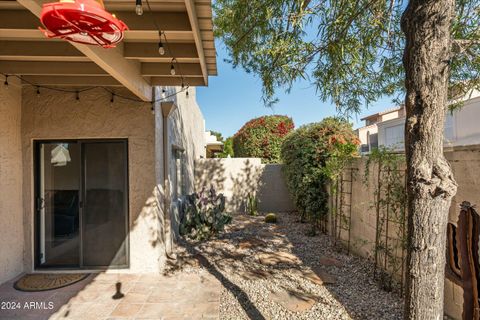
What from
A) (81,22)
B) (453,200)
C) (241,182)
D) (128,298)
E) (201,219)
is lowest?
(128,298)

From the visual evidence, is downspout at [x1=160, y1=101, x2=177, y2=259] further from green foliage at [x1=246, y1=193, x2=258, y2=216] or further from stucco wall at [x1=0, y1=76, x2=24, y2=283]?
green foliage at [x1=246, y1=193, x2=258, y2=216]

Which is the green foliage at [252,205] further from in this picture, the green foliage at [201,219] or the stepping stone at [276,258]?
the stepping stone at [276,258]

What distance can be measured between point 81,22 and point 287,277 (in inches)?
183

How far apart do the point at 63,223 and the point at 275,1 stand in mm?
5291

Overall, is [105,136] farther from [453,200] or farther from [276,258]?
[453,200]

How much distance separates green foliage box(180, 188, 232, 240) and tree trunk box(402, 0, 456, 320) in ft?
19.2

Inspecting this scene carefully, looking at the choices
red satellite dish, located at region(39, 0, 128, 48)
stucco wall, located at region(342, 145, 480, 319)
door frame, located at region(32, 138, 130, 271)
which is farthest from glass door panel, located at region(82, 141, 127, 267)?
stucco wall, located at region(342, 145, 480, 319)

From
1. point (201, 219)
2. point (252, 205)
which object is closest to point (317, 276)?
point (201, 219)

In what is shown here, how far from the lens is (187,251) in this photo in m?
6.38

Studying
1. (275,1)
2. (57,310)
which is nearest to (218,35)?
(275,1)

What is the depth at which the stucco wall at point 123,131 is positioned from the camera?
529 centimetres

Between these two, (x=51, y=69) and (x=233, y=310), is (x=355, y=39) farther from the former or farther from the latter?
(x=51, y=69)

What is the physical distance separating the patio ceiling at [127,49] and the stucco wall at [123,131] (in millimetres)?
443

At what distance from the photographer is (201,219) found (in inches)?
296
